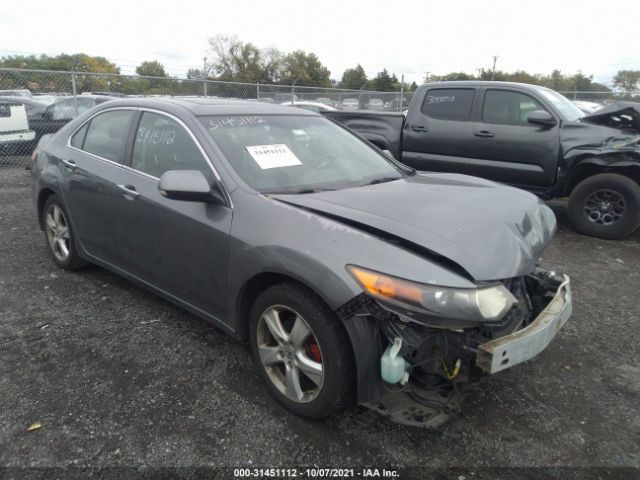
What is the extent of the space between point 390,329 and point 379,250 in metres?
0.36

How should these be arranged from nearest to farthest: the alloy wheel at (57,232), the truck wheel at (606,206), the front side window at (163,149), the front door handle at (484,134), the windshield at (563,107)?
the front side window at (163,149) < the alloy wheel at (57,232) < the truck wheel at (606,206) < the windshield at (563,107) < the front door handle at (484,134)

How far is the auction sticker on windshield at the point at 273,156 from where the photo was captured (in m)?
2.90

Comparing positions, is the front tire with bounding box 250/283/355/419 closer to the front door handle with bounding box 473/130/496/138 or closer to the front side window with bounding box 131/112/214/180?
the front side window with bounding box 131/112/214/180

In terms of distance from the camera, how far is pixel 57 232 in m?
4.35

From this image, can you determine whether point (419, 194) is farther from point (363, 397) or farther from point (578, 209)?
point (578, 209)

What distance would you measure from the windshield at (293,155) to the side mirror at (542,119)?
10.9 ft

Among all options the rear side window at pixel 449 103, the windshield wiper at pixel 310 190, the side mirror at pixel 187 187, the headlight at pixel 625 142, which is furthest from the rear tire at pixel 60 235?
the headlight at pixel 625 142

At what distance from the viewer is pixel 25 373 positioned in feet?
9.45

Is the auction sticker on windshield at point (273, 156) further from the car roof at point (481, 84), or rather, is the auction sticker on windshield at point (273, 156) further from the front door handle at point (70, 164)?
the car roof at point (481, 84)

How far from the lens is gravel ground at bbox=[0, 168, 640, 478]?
2.27 meters

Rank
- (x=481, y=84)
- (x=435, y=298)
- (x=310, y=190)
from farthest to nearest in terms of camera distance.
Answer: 1. (x=481, y=84)
2. (x=310, y=190)
3. (x=435, y=298)

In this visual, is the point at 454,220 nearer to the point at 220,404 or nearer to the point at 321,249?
the point at 321,249

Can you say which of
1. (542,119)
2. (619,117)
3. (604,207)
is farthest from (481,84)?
(604,207)

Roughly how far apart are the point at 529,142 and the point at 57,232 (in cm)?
559
